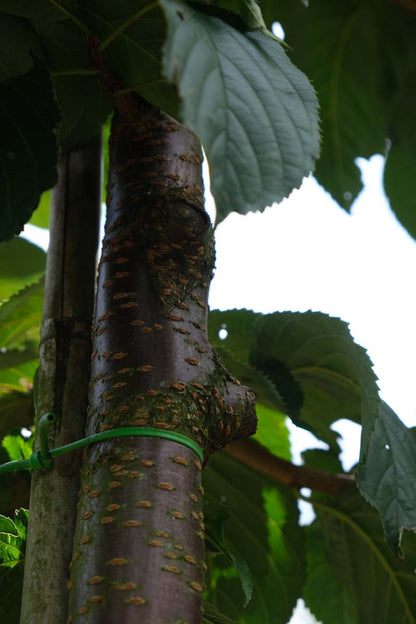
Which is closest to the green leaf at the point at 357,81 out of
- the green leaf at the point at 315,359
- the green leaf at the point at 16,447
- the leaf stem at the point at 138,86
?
the green leaf at the point at 315,359

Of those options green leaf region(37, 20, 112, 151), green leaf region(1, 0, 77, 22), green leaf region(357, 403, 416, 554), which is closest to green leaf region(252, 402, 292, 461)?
green leaf region(357, 403, 416, 554)

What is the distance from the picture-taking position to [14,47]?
1.57ft

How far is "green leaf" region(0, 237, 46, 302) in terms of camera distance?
2.88ft

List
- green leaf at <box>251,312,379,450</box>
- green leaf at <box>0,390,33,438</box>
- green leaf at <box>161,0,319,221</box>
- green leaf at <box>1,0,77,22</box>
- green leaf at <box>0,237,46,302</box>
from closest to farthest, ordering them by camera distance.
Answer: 1. green leaf at <box>161,0,319,221</box>
2. green leaf at <box>1,0,77,22</box>
3. green leaf at <box>251,312,379,450</box>
4. green leaf at <box>0,390,33,438</box>
5. green leaf at <box>0,237,46,302</box>

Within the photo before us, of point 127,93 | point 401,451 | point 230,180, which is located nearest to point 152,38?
point 127,93

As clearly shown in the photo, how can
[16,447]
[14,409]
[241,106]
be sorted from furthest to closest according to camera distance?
[14,409] < [16,447] < [241,106]

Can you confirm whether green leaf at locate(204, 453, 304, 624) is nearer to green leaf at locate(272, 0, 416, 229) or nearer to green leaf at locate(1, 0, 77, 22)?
green leaf at locate(272, 0, 416, 229)

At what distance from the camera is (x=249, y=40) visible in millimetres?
428

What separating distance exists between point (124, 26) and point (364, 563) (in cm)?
52

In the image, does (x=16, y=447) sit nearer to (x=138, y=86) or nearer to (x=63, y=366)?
(x=63, y=366)

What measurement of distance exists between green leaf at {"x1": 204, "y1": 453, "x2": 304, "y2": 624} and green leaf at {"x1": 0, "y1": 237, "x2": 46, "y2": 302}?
33cm

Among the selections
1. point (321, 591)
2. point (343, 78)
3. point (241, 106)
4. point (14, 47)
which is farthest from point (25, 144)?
point (321, 591)

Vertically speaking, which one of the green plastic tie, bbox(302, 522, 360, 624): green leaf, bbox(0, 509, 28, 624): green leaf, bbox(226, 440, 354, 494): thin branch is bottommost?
bbox(0, 509, 28, 624): green leaf

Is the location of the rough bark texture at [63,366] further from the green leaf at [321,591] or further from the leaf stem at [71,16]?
the green leaf at [321,591]
